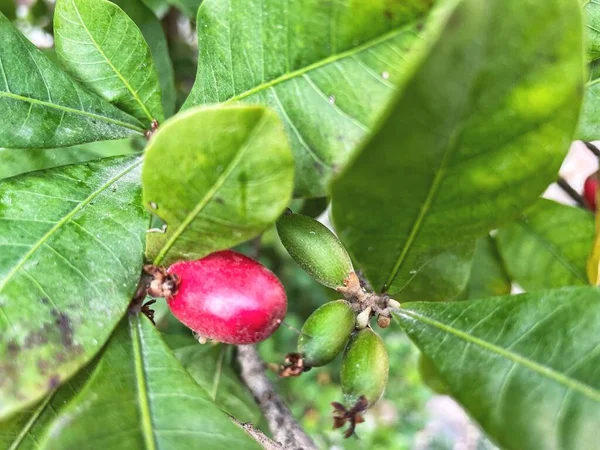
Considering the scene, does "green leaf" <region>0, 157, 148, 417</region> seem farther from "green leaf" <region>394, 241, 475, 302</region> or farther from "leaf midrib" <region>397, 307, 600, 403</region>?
"green leaf" <region>394, 241, 475, 302</region>

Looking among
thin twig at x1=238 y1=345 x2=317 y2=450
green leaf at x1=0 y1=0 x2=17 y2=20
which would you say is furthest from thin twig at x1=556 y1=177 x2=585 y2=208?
green leaf at x1=0 y1=0 x2=17 y2=20

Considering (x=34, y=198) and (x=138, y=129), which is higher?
(x=138, y=129)

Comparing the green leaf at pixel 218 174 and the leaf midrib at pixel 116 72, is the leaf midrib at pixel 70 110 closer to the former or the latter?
the leaf midrib at pixel 116 72

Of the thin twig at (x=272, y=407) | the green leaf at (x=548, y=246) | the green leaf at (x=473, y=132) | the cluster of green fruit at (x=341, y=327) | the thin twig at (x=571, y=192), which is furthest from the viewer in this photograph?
the thin twig at (x=571, y=192)

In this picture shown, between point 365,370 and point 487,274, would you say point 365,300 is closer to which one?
point 365,370

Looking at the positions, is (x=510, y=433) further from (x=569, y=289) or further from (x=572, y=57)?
(x=572, y=57)

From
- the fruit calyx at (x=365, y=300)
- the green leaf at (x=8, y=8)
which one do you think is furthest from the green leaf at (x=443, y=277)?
the green leaf at (x=8, y=8)

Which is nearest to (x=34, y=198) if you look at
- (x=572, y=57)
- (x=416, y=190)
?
(x=416, y=190)
